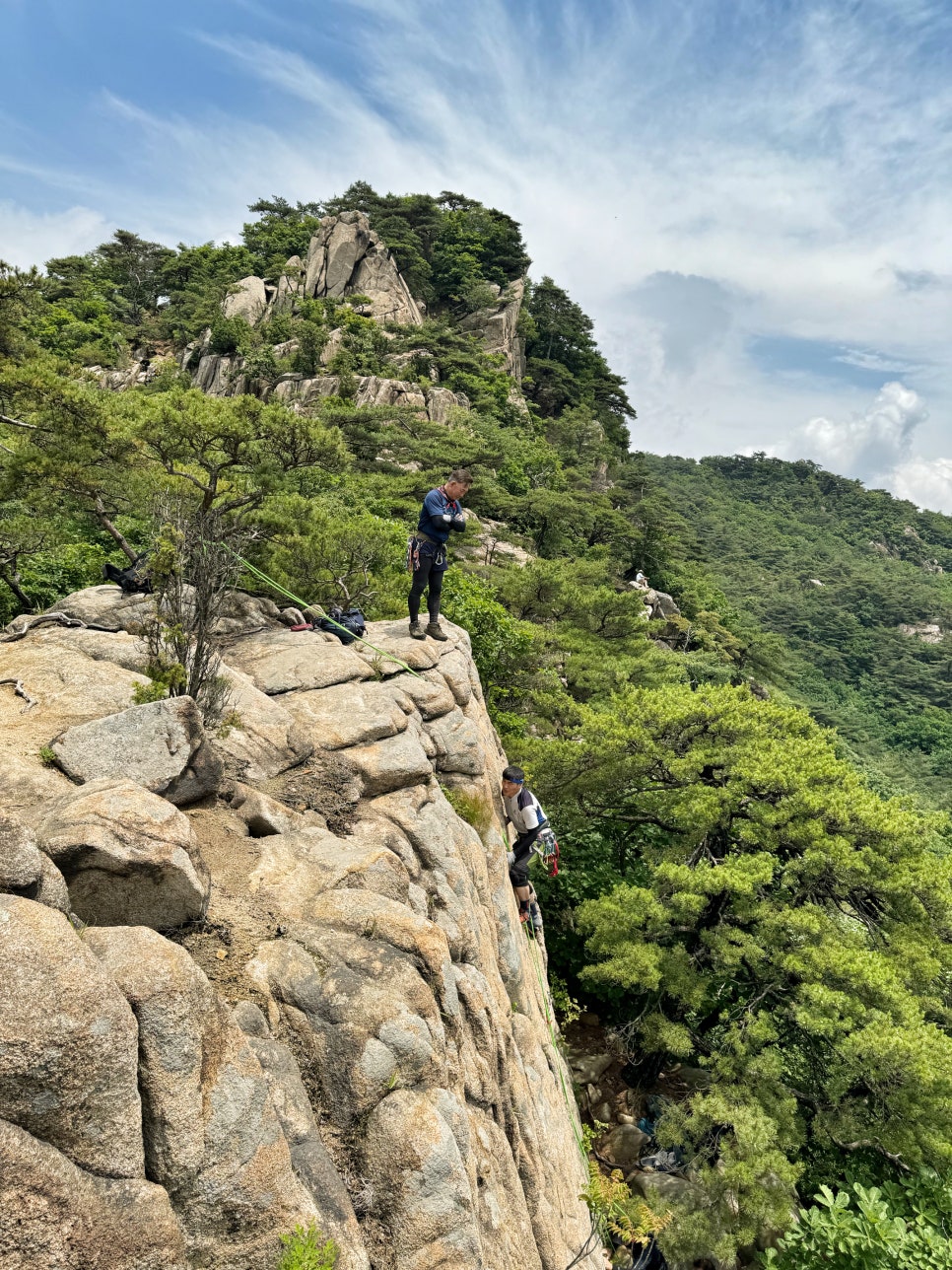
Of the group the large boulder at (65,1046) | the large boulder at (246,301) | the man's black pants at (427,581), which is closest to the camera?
the large boulder at (65,1046)

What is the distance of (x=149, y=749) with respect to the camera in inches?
171

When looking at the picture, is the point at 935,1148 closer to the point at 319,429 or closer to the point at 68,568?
the point at 319,429

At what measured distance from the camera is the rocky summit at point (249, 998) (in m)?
2.21

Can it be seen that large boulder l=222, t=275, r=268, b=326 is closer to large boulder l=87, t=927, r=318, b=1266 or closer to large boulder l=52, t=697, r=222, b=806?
large boulder l=52, t=697, r=222, b=806

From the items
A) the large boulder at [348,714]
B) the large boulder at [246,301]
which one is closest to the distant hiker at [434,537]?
the large boulder at [348,714]

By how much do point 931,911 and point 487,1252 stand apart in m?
9.43

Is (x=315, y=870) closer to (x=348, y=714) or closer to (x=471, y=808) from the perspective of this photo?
(x=348, y=714)

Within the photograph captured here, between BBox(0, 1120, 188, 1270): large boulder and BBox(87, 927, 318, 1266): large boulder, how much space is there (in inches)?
4.9

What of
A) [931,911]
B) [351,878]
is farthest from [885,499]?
[351,878]

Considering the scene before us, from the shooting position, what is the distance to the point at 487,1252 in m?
3.47

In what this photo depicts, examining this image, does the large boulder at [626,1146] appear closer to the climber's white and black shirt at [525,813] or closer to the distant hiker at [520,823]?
the distant hiker at [520,823]

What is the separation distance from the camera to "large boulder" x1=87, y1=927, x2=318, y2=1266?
2.42 metres

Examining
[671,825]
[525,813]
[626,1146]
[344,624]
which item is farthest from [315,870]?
[626,1146]

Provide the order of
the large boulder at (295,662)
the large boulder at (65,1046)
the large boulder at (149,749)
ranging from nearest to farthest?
the large boulder at (65,1046) < the large boulder at (149,749) < the large boulder at (295,662)
